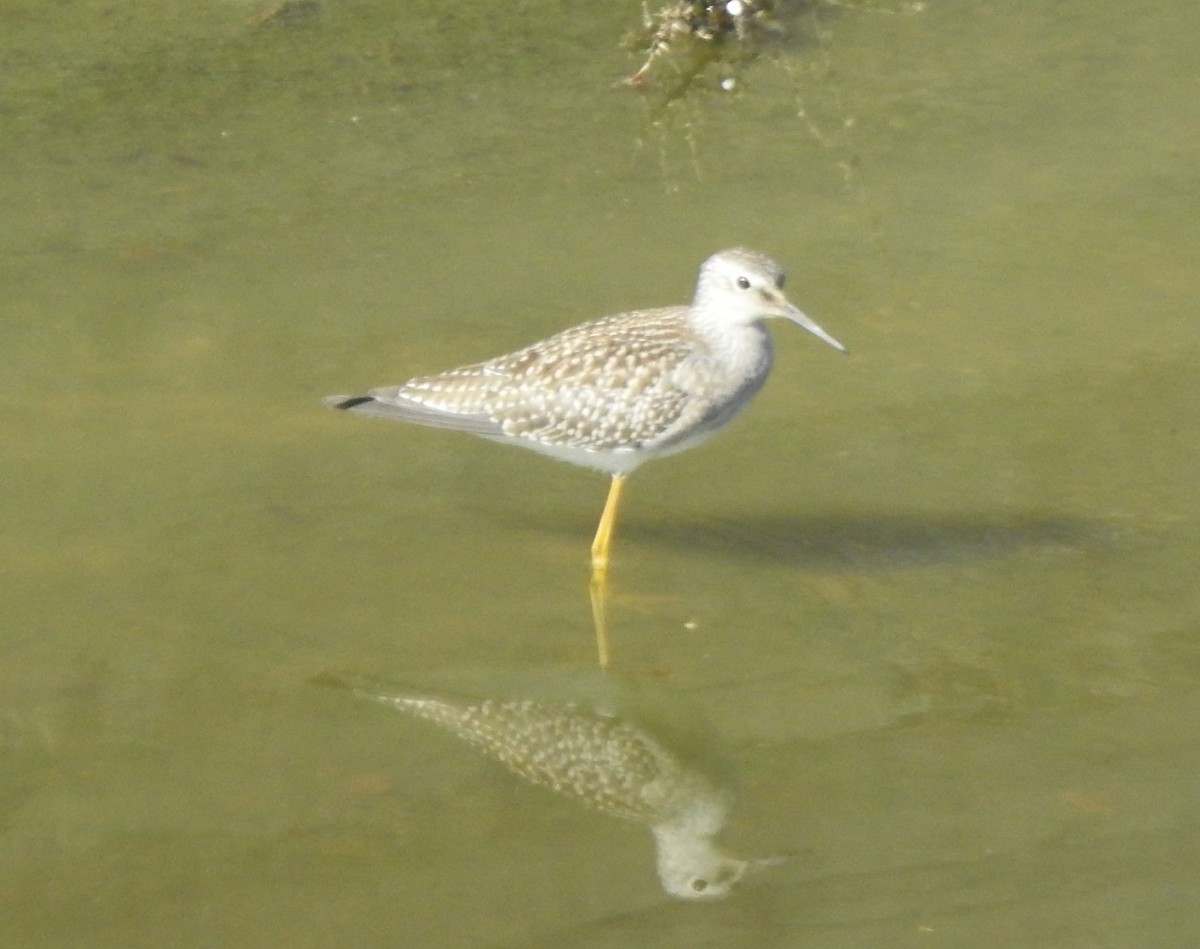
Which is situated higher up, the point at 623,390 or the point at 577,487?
the point at 623,390

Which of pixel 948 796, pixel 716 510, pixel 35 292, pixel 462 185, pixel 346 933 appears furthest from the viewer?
pixel 462 185

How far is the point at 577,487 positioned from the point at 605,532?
0.64 metres

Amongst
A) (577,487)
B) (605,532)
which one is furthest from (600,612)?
Answer: (577,487)

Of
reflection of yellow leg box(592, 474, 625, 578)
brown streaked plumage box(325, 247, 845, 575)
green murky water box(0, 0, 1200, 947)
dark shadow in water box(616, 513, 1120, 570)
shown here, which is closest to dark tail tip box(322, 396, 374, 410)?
brown streaked plumage box(325, 247, 845, 575)

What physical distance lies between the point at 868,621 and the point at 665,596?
0.75m

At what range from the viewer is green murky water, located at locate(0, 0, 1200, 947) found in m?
5.43

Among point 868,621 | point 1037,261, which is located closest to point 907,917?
point 868,621

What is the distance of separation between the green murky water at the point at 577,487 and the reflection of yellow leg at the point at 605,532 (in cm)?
9

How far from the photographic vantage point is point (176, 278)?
840 cm

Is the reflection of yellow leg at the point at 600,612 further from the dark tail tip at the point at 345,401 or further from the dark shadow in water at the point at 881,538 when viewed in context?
the dark tail tip at the point at 345,401

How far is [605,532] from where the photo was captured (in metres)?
7.02

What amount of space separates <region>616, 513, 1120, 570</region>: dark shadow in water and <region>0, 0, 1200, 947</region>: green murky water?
0.06ft

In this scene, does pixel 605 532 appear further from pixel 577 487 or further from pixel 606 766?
pixel 606 766

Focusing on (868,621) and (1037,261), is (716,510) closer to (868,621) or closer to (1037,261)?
(868,621)
